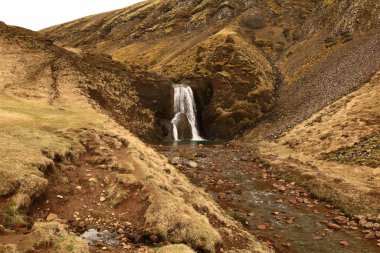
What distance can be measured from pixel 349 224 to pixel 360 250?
446cm

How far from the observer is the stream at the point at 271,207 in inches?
913

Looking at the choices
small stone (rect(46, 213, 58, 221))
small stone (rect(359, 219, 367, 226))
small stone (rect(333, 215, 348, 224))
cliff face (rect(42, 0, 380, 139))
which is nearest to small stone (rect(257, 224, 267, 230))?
small stone (rect(333, 215, 348, 224))

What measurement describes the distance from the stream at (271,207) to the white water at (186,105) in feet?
93.8

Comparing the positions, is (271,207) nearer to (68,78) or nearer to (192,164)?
(192,164)

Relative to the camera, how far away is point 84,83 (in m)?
65.5

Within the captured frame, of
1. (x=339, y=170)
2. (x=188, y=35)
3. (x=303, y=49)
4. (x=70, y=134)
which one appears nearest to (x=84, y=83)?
(x=70, y=134)

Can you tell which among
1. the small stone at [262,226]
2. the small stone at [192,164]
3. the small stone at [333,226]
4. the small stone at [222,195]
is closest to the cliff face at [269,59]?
the small stone at [192,164]

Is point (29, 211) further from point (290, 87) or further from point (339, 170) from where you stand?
point (290, 87)

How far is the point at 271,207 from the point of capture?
30234 mm

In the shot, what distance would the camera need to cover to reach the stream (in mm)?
23188

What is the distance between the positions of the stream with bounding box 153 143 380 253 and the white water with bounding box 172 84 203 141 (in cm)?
2860

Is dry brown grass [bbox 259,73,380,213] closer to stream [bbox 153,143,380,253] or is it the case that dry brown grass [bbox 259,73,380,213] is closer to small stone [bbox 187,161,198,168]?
stream [bbox 153,143,380,253]

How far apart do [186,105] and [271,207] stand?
52101 mm

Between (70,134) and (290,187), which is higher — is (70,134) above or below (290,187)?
above
